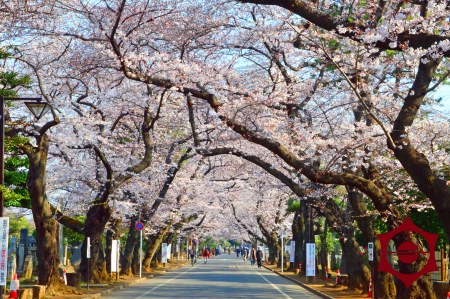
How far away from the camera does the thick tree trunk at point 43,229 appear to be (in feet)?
75.0

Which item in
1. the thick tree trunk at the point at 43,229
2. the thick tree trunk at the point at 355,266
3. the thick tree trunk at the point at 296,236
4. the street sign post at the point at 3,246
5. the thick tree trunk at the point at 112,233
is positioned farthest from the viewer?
the thick tree trunk at the point at 296,236

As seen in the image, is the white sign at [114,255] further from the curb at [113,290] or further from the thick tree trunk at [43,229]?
the thick tree trunk at [43,229]

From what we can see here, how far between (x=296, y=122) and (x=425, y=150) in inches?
167

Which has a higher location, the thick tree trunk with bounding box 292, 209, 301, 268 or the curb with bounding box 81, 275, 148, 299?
the thick tree trunk with bounding box 292, 209, 301, 268

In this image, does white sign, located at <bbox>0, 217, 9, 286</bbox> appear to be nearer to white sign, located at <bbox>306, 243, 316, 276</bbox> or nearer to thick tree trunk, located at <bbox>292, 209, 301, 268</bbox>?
white sign, located at <bbox>306, 243, 316, 276</bbox>

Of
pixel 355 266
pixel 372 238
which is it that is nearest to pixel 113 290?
pixel 355 266

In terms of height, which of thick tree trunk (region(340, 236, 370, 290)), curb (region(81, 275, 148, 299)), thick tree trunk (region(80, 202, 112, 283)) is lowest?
curb (region(81, 275, 148, 299))

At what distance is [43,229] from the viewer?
23.2 meters

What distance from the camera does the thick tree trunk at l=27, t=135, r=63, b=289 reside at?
2288 centimetres

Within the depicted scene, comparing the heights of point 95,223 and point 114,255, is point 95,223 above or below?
above

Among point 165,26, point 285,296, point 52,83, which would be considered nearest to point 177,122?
point 52,83

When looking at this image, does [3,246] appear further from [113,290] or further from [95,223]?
[113,290]

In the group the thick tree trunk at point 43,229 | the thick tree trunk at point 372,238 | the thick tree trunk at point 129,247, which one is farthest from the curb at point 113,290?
the thick tree trunk at point 372,238

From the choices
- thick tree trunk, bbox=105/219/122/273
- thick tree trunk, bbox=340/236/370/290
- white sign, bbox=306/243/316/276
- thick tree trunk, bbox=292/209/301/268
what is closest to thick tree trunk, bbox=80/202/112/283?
thick tree trunk, bbox=105/219/122/273
